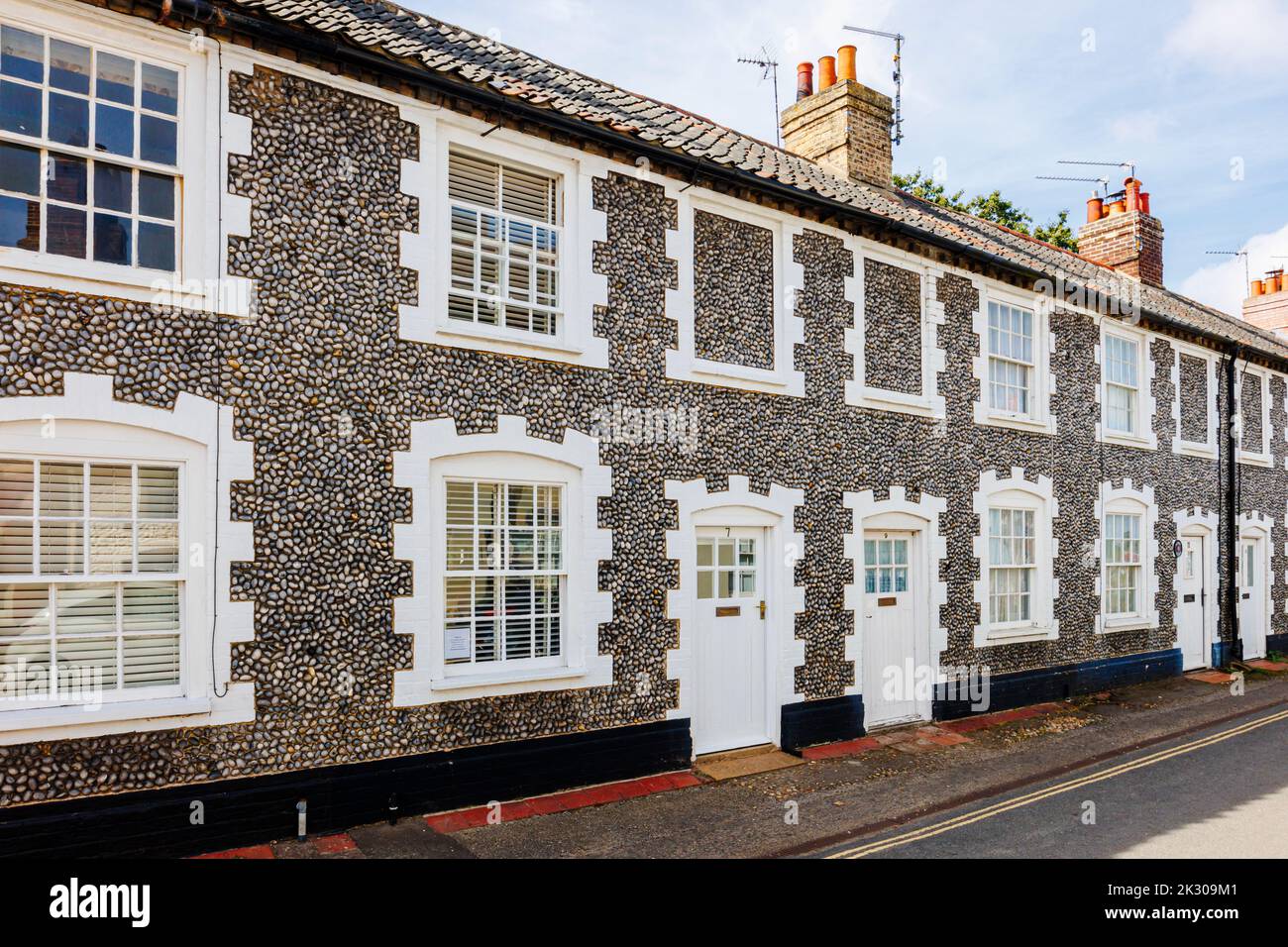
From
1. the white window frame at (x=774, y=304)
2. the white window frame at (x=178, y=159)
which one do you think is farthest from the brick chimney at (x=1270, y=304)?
the white window frame at (x=178, y=159)

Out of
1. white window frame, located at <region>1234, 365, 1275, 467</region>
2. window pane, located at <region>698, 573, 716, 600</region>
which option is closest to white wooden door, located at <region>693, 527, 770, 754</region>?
window pane, located at <region>698, 573, 716, 600</region>

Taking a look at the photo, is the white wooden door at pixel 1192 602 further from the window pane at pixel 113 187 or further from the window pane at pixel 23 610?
the window pane at pixel 23 610

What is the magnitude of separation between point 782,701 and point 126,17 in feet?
30.1

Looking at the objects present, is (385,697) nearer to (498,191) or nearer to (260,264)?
(260,264)

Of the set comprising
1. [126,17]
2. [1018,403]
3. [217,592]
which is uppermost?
[126,17]

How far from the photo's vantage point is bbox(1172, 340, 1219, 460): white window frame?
16.9 meters

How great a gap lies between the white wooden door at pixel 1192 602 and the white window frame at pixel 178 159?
57.4ft

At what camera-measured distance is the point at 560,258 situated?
888 cm

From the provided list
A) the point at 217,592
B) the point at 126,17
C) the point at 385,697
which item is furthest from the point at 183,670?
the point at 126,17

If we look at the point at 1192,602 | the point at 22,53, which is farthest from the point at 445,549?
the point at 1192,602

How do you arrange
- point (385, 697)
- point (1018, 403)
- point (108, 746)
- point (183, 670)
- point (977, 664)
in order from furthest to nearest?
point (1018, 403) < point (977, 664) < point (385, 697) < point (183, 670) < point (108, 746)

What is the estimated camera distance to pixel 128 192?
260 inches

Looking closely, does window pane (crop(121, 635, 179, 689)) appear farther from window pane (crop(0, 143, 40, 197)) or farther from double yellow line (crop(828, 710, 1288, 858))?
double yellow line (crop(828, 710, 1288, 858))
